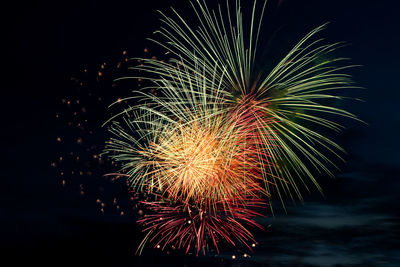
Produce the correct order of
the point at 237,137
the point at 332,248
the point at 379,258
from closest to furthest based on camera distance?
1. the point at 237,137
2. the point at 379,258
3. the point at 332,248

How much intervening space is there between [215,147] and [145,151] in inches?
107

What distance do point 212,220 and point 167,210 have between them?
1.68m

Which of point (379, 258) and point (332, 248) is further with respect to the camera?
point (332, 248)

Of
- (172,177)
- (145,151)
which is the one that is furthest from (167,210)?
(145,151)

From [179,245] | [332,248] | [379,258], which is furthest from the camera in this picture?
[332,248]

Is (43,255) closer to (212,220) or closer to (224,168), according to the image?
(212,220)

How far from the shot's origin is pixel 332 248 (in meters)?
17.5

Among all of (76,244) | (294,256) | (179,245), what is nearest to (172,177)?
(179,245)

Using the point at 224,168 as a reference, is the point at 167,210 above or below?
below

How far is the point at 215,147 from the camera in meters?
14.7

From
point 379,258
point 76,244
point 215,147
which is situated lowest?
point 379,258

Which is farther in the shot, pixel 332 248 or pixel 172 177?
pixel 332 248

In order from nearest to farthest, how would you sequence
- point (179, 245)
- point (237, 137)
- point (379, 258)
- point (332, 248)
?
1. point (179, 245)
2. point (237, 137)
3. point (379, 258)
4. point (332, 248)

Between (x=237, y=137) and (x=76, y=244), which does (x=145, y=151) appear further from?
(x=76, y=244)
